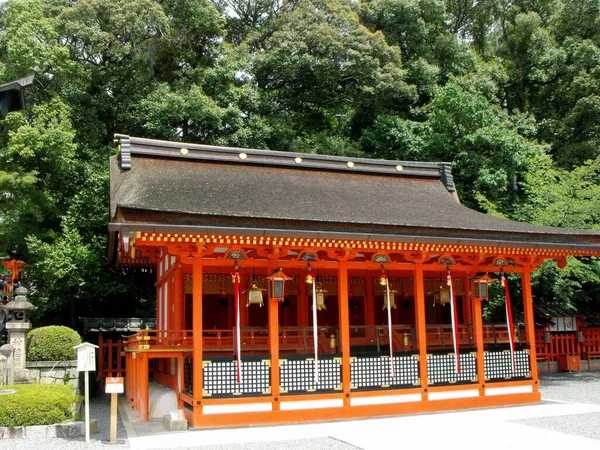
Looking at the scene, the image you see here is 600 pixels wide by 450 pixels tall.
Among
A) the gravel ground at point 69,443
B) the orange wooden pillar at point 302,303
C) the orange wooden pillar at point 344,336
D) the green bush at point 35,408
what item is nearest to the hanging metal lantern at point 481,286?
the orange wooden pillar at point 344,336

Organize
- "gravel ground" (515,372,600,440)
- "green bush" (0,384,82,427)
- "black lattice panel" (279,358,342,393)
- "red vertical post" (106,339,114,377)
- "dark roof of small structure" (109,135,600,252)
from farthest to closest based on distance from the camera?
1. "red vertical post" (106,339,114,377)
2. "black lattice panel" (279,358,342,393)
3. "dark roof of small structure" (109,135,600,252)
4. "gravel ground" (515,372,600,440)
5. "green bush" (0,384,82,427)

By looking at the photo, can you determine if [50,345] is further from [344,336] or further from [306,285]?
[344,336]

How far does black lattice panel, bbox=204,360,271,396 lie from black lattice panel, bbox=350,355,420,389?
1.96m

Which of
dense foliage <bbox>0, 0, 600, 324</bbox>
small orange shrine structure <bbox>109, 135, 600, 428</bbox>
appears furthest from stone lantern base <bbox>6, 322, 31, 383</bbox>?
dense foliage <bbox>0, 0, 600, 324</bbox>

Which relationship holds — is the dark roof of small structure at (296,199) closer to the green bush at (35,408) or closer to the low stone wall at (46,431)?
the green bush at (35,408)

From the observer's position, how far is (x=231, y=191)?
1329 centimetres

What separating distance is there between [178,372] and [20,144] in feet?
34.1

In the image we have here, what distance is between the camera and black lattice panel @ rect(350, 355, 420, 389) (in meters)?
12.1

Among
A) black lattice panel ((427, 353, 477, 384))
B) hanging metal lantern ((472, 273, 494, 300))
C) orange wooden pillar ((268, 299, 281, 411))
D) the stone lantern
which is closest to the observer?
orange wooden pillar ((268, 299, 281, 411))

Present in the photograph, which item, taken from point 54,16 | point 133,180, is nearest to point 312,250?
point 133,180

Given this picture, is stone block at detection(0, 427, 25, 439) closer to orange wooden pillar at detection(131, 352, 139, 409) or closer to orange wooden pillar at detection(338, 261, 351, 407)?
orange wooden pillar at detection(131, 352, 139, 409)

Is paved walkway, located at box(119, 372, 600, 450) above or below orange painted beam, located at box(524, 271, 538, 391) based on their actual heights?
below

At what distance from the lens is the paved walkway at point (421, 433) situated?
9047mm

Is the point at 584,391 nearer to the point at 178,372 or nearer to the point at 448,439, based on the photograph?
the point at 448,439
